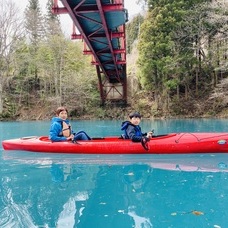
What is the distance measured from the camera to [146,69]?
20219 mm

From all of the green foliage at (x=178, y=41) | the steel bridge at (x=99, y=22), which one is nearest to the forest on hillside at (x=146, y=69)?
the green foliage at (x=178, y=41)

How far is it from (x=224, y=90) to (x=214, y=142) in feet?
40.9

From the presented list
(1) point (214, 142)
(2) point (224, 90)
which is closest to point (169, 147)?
(1) point (214, 142)

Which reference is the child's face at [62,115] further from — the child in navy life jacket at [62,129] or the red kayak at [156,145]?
the red kayak at [156,145]

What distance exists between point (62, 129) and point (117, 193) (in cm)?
330

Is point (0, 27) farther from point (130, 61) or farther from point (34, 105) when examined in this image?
point (130, 61)

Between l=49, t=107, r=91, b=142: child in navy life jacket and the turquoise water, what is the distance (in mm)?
910

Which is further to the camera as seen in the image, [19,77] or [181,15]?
[19,77]

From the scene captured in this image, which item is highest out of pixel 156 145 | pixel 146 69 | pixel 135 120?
pixel 146 69

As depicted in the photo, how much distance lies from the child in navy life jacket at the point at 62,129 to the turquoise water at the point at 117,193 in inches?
35.8

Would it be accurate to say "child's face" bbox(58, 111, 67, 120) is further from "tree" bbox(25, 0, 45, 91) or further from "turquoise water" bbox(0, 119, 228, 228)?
"tree" bbox(25, 0, 45, 91)

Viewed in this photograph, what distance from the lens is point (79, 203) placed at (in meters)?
2.97

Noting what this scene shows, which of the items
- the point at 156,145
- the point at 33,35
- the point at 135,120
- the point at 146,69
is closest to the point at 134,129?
the point at 135,120

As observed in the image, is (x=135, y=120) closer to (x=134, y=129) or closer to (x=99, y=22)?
(x=134, y=129)
